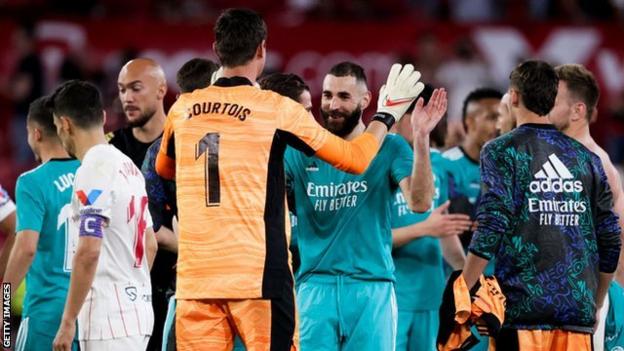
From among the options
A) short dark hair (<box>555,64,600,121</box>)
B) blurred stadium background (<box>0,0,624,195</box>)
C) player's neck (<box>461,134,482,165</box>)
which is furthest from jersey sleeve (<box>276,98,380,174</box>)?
blurred stadium background (<box>0,0,624,195</box>)

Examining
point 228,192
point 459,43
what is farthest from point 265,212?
point 459,43

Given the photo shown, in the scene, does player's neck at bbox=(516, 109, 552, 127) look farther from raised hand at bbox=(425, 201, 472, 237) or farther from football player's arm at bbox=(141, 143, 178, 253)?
football player's arm at bbox=(141, 143, 178, 253)

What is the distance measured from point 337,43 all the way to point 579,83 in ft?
33.9

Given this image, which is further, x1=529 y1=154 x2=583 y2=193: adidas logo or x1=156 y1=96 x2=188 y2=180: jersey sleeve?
x1=529 y1=154 x2=583 y2=193: adidas logo

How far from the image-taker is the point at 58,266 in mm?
9141

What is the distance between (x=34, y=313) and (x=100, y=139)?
1.56m

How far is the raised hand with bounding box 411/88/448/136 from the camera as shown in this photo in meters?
8.23

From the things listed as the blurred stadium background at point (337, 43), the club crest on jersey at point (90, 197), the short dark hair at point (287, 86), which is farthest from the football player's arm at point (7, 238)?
the blurred stadium background at point (337, 43)

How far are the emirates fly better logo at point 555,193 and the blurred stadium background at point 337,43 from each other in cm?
1035

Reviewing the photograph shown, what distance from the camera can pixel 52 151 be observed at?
369 inches

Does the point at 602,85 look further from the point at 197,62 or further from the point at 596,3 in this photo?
the point at 197,62

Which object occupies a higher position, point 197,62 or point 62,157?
point 197,62

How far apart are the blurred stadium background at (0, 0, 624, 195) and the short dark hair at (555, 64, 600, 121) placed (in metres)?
9.27

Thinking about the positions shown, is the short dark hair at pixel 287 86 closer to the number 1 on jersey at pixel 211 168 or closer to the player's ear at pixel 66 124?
the player's ear at pixel 66 124
